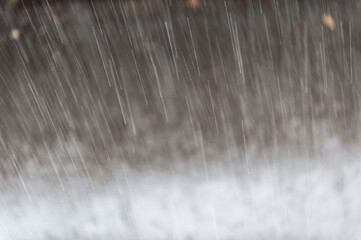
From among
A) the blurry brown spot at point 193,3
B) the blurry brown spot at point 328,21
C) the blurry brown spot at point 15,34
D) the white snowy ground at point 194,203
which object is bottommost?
the white snowy ground at point 194,203

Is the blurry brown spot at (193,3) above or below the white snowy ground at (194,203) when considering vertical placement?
above

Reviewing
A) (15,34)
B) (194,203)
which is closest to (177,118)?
(194,203)

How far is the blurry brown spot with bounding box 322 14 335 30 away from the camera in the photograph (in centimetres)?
122

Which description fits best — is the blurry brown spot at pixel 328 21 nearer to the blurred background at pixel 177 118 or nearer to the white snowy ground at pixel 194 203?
the blurred background at pixel 177 118

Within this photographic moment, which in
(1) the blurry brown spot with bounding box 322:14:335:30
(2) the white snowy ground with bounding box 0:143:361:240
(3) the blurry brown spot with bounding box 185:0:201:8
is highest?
(3) the blurry brown spot with bounding box 185:0:201:8

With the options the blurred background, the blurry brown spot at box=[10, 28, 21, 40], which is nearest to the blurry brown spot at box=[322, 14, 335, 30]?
the blurred background

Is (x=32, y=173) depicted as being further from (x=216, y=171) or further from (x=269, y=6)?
(x=269, y=6)

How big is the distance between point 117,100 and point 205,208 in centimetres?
48

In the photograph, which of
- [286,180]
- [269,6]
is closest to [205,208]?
[286,180]

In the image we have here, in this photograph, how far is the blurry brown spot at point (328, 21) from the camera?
122 centimetres

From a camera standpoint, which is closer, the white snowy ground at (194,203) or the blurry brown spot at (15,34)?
the blurry brown spot at (15,34)

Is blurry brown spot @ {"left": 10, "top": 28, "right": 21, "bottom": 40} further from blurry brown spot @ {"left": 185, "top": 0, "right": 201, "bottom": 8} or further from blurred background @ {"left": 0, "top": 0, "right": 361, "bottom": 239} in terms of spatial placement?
blurry brown spot @ {"left": 185, "top": 0, "right": 201, "bottom": 8}

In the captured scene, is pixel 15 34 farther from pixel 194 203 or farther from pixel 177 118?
pixel 194 203

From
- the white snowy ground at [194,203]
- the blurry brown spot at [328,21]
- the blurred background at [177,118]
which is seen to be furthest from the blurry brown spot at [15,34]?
the blurry brown spot at [328,21]
